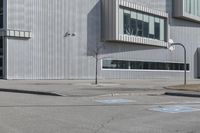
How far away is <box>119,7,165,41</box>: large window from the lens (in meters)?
55.7

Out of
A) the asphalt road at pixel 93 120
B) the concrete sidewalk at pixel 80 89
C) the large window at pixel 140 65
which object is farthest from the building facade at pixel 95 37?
the asphalt road at pixel 93 120

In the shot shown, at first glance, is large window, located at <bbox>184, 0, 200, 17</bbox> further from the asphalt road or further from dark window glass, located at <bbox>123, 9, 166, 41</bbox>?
the asphalt road

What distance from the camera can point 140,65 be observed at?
6059cm

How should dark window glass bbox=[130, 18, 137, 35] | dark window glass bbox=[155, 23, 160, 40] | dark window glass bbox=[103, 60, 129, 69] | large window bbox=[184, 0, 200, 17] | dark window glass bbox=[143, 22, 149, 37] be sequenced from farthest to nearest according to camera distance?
large window bbox=[184, 0, 200, 17] → dark window glass bbox=[155, 23, 160, 40] → dark window glass bbox=[143, 22, 149, 37] → dark window glass bbox=[130, 18, 137, 35] → dark window glass bbox=[103, 60, 129, 69]

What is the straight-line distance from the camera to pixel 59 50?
48000 mm

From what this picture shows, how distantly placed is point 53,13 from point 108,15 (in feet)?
28.5

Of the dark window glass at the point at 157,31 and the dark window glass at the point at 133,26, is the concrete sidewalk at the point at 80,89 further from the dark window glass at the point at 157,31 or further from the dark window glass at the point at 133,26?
the dark window glass at the point at 157,31

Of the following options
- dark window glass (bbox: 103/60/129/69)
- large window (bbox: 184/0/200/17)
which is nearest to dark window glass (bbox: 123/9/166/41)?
dark window glass (bbox: 103/60/129/69)

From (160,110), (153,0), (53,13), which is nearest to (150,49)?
(153,0)

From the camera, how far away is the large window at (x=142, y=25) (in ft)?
183

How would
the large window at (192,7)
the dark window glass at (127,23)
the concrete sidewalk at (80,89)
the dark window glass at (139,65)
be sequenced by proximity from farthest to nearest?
the large window at (192,7) < the dark window glass at (127,23) < the dark window glass at (139,65) < the concrete sidewalk at (80,89)

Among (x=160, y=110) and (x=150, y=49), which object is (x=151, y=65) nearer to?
(x=150, y=49)

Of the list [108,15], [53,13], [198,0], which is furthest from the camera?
[198,0]

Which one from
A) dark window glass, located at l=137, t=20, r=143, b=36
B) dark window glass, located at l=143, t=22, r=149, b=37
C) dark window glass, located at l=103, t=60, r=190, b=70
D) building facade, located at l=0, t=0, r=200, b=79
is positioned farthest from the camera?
dark window glass, located at l=143, t=22, r=149, b=37
